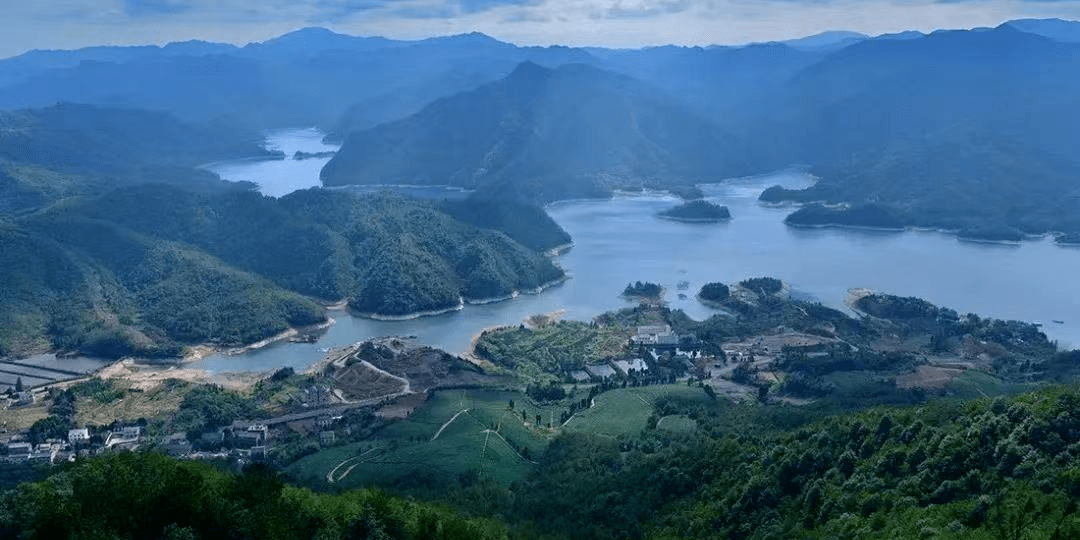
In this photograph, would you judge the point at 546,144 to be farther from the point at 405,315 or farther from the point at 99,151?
the point at 405,315

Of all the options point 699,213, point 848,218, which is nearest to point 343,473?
point 699,213

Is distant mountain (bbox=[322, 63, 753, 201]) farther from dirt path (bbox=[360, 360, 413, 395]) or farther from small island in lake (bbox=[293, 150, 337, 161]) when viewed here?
dirt path (bbox=[360, 360, 413, 395])

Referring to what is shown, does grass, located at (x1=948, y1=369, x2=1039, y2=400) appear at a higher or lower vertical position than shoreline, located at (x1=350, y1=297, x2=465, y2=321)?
higher

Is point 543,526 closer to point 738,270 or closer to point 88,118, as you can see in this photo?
point 738,270

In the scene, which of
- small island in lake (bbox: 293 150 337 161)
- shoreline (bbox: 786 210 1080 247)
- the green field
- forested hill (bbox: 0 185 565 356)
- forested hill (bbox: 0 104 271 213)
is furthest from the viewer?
small island in lake (bbox: 293 150 337 161)

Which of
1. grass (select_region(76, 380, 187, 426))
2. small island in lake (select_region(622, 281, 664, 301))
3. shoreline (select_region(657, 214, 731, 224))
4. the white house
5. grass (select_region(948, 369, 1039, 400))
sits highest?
shoreline (select_region(657, 214, 731, 224))

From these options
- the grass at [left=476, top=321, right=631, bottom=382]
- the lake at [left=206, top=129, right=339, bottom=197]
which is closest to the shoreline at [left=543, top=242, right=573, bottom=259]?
the grass at [left=476, top=321, right=631, bottom=382]
